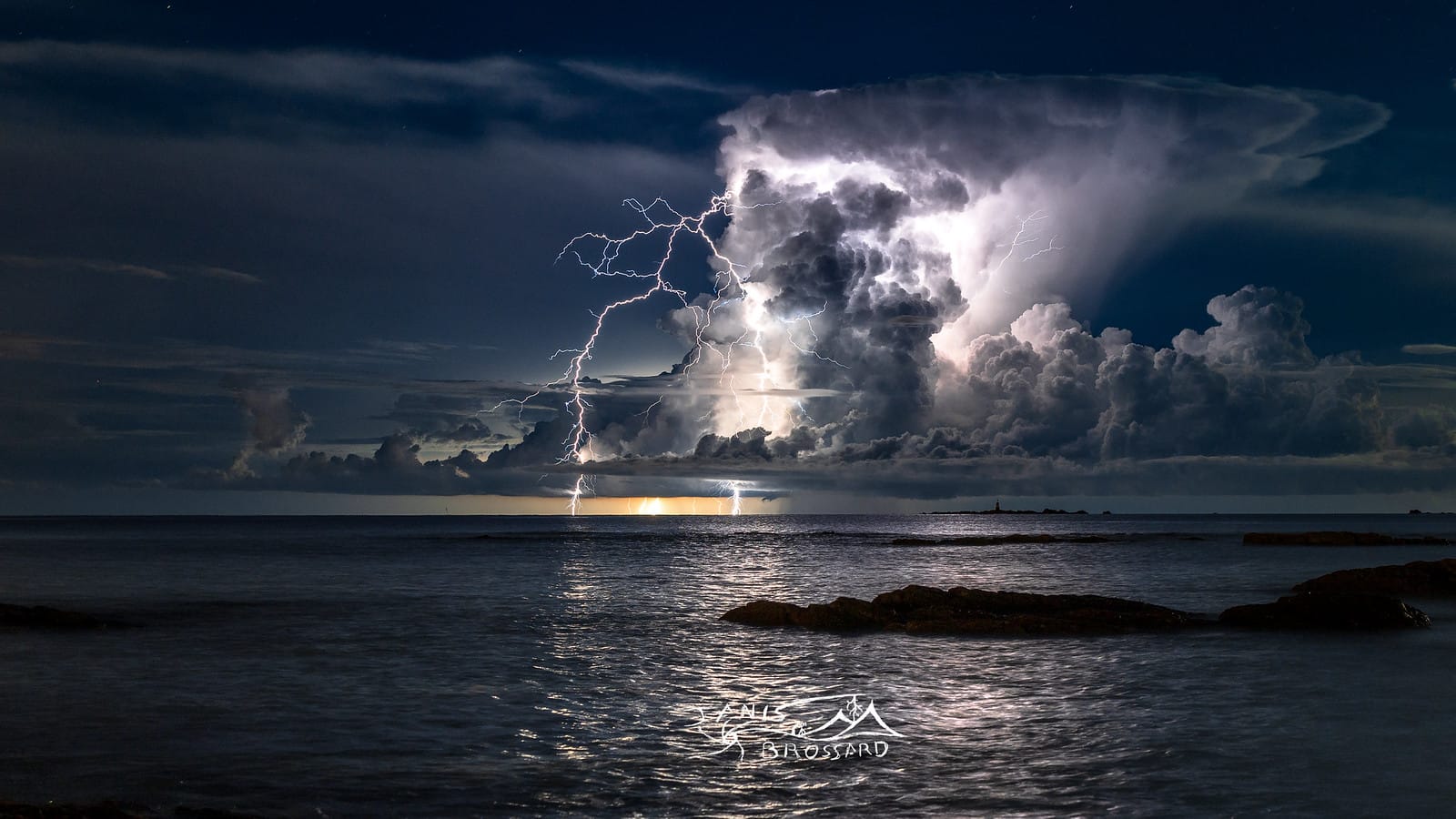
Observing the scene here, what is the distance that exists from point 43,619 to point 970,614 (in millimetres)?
28266

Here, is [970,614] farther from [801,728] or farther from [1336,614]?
[801,728]

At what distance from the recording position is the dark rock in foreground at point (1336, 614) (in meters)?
30.5

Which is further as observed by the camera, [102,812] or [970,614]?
[970,614]

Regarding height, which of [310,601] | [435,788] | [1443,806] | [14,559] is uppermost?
[1443,806]

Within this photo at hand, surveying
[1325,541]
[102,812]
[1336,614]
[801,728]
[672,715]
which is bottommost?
[672,715]

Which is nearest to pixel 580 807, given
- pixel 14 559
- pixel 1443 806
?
pixel 1443 806

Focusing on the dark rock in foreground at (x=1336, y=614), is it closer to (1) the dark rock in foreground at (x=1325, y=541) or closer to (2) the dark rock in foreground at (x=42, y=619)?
(2) the dark rock in foreground at (x=42, y=619)

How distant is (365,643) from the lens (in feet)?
95.6

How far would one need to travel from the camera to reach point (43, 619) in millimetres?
31469

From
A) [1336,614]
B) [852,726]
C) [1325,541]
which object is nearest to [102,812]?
[852,726]

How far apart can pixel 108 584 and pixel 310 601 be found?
19.0 meters

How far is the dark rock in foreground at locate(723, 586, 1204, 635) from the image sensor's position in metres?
30.4

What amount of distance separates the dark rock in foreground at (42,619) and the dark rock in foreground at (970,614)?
20.1 meters

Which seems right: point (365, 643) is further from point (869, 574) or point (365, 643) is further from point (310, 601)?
point (869, 574)
